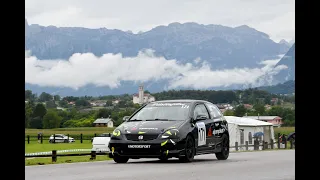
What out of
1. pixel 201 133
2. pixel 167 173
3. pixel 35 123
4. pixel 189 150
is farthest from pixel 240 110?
pixel 167 173

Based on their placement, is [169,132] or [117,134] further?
[117,134]

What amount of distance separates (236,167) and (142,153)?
188cm

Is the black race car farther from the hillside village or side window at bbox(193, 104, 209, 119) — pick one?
the hillside village

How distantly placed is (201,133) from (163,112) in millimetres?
926

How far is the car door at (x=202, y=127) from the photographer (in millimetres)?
17352

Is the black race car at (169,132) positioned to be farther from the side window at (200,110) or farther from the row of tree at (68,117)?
the row of tree at (68,117)

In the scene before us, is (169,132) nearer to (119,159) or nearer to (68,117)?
(119,159)

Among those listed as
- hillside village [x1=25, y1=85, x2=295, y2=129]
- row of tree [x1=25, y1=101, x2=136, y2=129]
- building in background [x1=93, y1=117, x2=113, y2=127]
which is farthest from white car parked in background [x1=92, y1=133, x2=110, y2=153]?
row of tree [x1=25, y1=101, x2=136, y2=129]

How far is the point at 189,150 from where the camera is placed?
55.9ft

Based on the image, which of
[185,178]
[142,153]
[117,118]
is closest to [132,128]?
[142,153]

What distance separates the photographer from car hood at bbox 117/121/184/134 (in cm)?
1633

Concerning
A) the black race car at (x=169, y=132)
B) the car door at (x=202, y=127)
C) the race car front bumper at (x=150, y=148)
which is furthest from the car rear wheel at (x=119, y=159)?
the car door at (x=202, y=127)

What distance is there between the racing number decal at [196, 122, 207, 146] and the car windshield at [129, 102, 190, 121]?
1.37ft

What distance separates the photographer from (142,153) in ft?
53.3
